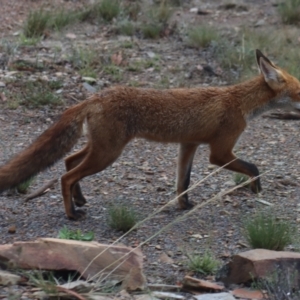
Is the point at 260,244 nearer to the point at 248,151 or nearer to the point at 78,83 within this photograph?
the point at 248,151

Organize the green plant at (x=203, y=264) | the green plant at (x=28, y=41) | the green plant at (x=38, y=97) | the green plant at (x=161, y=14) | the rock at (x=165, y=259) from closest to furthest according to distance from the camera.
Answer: the green plant at (x=203, y=264) → the rock at (x=165, y=259) → the green plant at (x=38, y=97) → the green plant at (x=28, y=41) → the green plant at (x=161, y=14)

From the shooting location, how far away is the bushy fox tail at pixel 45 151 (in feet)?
22.1

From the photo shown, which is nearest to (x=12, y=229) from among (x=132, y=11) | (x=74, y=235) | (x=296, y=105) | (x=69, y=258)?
(x=74, y=235)

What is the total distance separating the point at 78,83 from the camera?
11.3 metres

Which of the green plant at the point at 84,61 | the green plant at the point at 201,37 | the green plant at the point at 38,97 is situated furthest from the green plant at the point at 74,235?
the green plant at the point at 201,37

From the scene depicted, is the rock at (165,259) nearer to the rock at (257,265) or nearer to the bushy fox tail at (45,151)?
the rock at (257,265)

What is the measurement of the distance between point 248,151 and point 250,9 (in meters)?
7.44

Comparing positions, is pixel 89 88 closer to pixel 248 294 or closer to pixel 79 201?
pixel 79 201

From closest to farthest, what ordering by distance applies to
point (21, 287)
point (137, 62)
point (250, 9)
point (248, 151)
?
point (21, 287) < point (248, 151) < point (137, 62) < point (250, 9)

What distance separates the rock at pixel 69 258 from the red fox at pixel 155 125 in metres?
1.58

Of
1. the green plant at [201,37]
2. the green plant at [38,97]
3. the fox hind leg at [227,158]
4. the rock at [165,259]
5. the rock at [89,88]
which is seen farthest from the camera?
the green plant at [201,37]

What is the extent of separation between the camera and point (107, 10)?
14695 mm

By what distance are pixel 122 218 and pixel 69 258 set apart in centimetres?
151

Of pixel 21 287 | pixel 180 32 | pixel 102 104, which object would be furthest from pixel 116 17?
pixel 21 287
